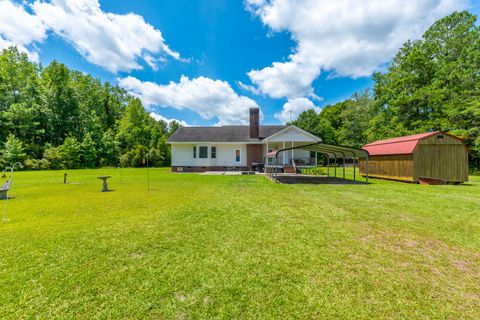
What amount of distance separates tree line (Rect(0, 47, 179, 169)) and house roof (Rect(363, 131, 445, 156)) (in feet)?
96.3

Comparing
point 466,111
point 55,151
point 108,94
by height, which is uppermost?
point 108,94

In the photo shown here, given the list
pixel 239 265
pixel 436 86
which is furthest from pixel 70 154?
pixel 436 86

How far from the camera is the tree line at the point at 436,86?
68.7 feet

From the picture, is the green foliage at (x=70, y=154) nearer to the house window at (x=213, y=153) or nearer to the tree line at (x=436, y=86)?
the house window at (x=213, y=153)

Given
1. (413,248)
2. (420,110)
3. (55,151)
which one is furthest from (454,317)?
(55,151)

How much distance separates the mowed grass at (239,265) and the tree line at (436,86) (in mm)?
21486

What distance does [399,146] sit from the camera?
15.0 metres

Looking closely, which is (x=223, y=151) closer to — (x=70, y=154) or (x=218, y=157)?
(x=218, y=157)

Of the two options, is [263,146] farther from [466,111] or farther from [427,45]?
[427,45]

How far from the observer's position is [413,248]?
391 centimetres

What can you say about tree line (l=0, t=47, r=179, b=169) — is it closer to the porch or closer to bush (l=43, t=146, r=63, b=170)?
bush (l=43, t=146, r=63, b=170)

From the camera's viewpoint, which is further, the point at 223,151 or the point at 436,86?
the point at 223,151

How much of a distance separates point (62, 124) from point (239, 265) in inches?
1701

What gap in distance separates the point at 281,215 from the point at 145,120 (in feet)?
136
